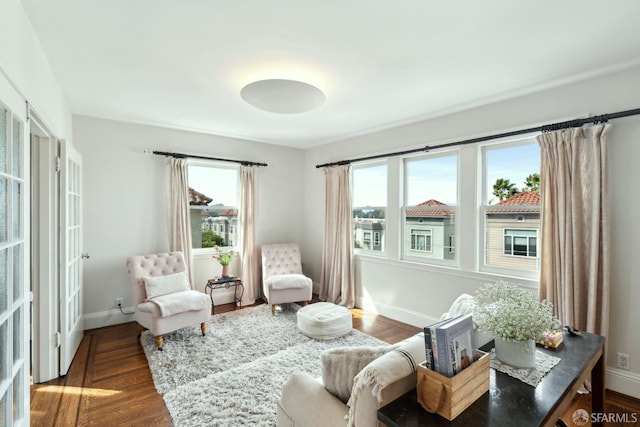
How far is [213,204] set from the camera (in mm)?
4754

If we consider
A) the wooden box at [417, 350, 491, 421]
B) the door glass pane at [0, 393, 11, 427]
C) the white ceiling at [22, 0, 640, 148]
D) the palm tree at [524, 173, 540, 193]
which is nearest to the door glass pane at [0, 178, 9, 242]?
the door glass pane at [0, 393, 11, 427]

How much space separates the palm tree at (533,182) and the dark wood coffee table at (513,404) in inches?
72.8

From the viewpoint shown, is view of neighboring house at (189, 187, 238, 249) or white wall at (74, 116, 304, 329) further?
view of neighboring house at (189, 187, 238, 249)

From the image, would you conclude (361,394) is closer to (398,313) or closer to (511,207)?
(511,207)

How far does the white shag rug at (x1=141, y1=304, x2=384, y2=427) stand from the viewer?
2203mm

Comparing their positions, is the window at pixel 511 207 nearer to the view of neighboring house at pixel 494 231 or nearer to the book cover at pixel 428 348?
the view of neighboring house at pixel 494 231

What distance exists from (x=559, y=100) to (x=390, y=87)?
1.49 metres

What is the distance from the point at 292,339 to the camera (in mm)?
3420

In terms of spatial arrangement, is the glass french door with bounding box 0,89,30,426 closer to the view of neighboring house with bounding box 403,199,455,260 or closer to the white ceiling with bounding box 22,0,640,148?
the white ceiling with bounding box 22,0,640,148

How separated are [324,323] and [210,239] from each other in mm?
2352

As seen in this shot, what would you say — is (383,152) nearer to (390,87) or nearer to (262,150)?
(390,87)

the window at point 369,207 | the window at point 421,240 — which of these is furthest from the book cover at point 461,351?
the window at point 369,207

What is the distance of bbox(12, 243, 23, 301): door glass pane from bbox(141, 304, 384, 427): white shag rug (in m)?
1.24

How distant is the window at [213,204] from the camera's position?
4.60m
